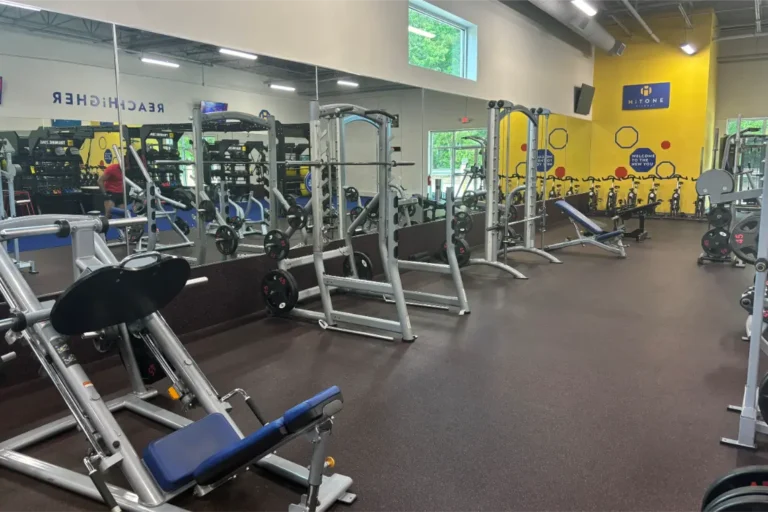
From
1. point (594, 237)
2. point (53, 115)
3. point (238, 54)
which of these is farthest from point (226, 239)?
point (594, 237)

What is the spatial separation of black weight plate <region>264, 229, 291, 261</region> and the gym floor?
559 millimetres

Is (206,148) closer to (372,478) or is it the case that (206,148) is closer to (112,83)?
(112,83)

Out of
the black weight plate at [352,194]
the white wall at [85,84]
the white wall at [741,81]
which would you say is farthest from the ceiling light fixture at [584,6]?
the white wall at [741,81]

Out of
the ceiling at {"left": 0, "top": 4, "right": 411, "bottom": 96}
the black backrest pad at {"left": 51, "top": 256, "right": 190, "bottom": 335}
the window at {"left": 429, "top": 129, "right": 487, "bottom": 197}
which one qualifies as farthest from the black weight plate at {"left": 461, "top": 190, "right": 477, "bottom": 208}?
the black backrest pad at {"left": 51, "top": 256, "right": 190, "bottom": 335}

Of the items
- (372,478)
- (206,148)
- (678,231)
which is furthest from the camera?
(678,231)

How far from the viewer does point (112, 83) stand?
3.60 m

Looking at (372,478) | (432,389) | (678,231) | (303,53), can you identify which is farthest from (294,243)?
(678,231)

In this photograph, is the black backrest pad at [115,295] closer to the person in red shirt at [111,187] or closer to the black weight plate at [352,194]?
the person in red shirt at [111,187]

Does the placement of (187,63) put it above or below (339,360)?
above

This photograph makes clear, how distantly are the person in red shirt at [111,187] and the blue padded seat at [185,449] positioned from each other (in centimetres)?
226

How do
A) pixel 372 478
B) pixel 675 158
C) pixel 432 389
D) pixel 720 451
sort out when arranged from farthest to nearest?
pixel 675 158
pixel 432 389
pixel 720 451
pixel 372 478

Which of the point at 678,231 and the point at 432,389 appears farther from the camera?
the point at 678,231

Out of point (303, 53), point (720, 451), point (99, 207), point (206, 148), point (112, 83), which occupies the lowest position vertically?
point (720, 451)

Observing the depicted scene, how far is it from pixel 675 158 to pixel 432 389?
10883mm
